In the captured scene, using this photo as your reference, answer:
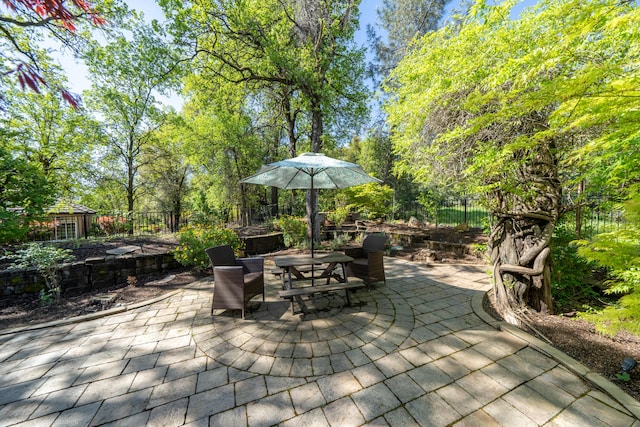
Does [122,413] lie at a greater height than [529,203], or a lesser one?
lesser

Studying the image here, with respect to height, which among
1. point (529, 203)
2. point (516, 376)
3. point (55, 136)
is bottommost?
point (516, 376)

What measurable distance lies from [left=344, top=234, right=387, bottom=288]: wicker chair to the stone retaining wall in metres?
4.10

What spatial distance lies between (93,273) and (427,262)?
23.1 ft

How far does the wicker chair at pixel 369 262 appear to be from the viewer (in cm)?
406

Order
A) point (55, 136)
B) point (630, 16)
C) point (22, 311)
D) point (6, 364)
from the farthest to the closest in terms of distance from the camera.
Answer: point (55, 136) < point (22, 311) < point (6, 364) < point (630, 16)

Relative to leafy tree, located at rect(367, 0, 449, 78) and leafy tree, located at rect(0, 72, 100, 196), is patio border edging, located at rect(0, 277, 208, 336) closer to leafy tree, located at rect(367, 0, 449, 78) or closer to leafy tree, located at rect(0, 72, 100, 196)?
leafy tree, located at rect(0, 72, 100, 196)

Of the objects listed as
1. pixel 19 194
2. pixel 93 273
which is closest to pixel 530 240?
pixel 93 273

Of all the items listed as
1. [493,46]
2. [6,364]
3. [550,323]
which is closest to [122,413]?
[6,364]

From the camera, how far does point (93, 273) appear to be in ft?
14.6

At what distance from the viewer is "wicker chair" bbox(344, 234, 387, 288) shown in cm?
406

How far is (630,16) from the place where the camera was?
1.52 m

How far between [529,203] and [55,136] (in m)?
18.9

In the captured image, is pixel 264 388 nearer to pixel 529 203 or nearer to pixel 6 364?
pixel 6 364

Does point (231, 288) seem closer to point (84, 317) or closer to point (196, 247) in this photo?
point (84, 317)
